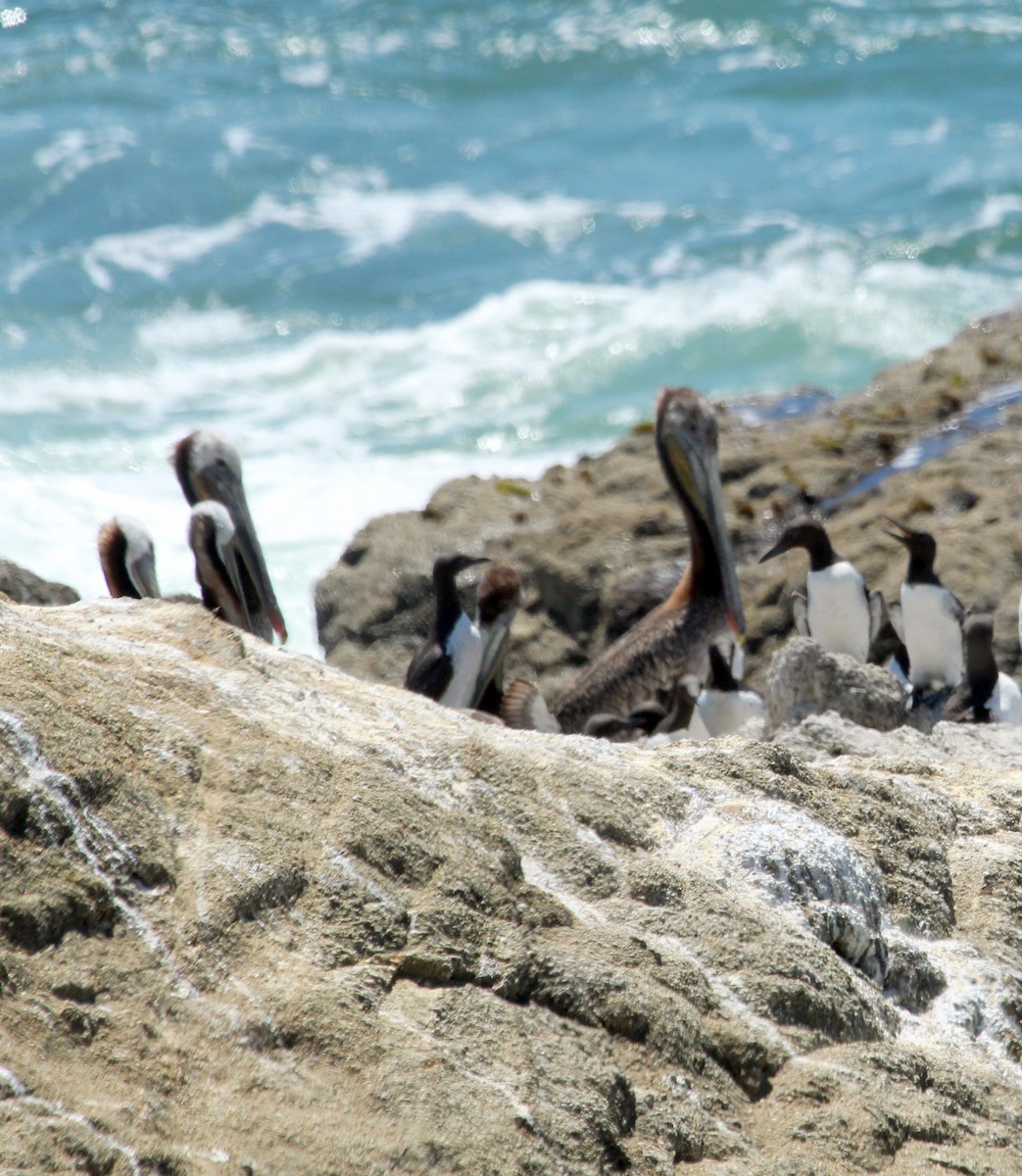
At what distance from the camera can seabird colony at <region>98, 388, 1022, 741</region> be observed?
841cm

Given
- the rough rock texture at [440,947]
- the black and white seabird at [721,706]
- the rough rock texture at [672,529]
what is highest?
the rough rock texture at [440,947]

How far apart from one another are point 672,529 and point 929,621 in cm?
298

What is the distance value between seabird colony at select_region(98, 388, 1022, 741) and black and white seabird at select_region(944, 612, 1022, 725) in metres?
0.01

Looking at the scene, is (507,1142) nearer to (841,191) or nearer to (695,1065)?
(695,1065)

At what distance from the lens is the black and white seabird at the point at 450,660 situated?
916 cm

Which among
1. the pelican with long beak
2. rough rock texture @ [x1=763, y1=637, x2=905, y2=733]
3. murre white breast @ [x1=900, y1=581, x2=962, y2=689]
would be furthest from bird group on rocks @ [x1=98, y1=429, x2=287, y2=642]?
murre white breast @ [x1=900, y1=581, x2=962, y2=689]

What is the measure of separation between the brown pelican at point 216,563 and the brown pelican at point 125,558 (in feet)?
0.80

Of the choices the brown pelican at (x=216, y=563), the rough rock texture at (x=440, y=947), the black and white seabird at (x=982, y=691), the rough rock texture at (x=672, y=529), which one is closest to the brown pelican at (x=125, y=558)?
the brown pelican at (x=216, y=563)

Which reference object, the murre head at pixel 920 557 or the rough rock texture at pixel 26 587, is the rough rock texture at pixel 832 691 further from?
the rough rock texture at pixel 26 587

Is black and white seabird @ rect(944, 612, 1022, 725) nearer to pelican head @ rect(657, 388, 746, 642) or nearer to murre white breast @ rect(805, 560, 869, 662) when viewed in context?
murre white breast @ rect(805, 560, 869, 662)

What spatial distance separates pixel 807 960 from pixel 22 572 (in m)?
5.00

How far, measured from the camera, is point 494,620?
31.7 ft

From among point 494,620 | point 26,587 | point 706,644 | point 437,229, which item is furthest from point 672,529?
point 437,229

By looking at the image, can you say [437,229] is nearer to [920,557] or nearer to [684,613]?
[684,613]
